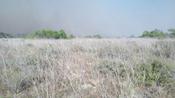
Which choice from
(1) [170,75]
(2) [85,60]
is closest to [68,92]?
(2) [85,60]

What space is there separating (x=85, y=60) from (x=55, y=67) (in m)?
0.74

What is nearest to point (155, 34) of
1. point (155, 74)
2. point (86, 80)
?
point (155, 74)

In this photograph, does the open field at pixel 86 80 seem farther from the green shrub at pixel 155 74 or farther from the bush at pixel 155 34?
the bush at pixel 155 34

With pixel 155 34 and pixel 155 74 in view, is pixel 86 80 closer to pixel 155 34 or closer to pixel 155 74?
pixel 155 74

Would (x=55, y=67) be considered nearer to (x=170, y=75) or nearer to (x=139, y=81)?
(x=139, y=81)

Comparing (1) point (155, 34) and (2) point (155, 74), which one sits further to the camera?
(1) point (155, 34)

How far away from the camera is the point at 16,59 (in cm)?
615

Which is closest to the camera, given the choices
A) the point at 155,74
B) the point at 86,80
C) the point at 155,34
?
the point at 86,80

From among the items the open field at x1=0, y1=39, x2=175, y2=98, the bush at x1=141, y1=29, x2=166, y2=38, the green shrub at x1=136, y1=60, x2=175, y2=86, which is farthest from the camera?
the bush at x1=141, y1=29, x2=166, y2=38

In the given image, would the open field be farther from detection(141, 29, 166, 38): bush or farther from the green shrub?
detection(141, 29, 166, 38): bush

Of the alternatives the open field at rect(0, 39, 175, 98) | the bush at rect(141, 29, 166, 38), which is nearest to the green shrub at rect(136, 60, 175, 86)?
the open field at rect(0, 39, 175, 98)

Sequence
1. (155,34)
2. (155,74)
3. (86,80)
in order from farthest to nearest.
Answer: (155,34), (155,74), (86,80)

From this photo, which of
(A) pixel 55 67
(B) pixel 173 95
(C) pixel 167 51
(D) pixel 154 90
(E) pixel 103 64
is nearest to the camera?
(B) pixel 173 95

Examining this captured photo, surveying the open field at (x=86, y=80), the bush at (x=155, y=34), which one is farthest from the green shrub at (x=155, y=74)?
the bush at (x=155, y=34)
